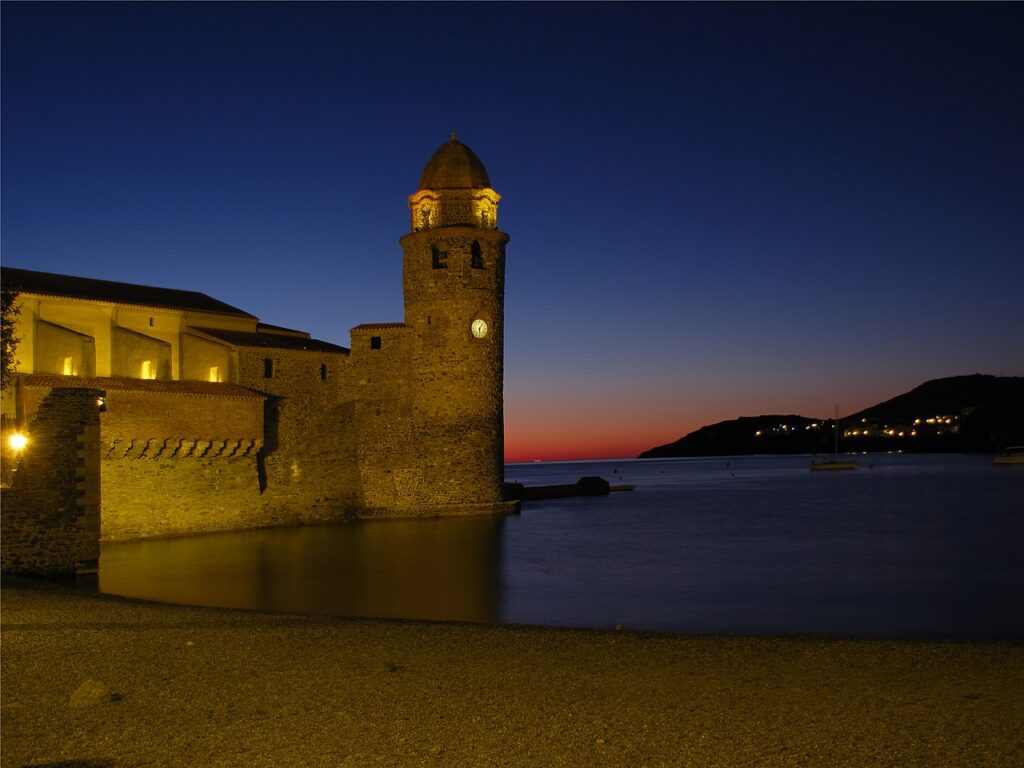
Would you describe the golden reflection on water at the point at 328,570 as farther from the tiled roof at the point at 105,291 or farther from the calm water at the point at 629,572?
the tiled roof at the point at 105,291

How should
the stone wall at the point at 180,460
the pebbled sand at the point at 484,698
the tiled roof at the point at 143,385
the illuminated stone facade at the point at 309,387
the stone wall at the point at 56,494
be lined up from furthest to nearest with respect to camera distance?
the illuminated stone facade at the point at 309,387 → the stone wall at the point at 180,460 → the tiled roof at the point at 143,385 → the stone wall at the point at 56,494 → the pebbled sand at the point at 484,698

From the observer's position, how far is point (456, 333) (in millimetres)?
28359

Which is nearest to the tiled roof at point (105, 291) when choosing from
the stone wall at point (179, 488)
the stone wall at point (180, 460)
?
the stone wall at point (180, 460)

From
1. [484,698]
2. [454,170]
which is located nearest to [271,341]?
[454,170]

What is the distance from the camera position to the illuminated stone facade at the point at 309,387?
892 inches

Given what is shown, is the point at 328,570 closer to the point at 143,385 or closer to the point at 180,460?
the point at 180,460

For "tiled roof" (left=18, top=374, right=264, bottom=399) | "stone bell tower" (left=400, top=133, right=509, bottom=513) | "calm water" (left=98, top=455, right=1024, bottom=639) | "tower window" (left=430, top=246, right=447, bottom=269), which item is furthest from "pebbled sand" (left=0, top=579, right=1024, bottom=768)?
"tower window" (left=430, top=246, right=447, bottom=269)

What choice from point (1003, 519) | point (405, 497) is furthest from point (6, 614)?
point (1003, 519)

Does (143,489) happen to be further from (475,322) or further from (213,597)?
(475,322)

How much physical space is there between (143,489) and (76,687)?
56.8ft

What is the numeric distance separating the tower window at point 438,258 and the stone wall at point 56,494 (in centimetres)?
1446

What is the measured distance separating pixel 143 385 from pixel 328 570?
7.85 metres

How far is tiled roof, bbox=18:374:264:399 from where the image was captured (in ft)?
64.6

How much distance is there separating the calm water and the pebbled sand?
4.42 meters
